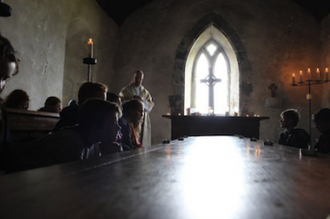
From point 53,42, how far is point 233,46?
4533 millimetres

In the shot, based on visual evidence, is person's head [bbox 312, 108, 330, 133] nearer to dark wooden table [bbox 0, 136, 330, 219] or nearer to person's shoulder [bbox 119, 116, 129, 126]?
person's shoulder [bbox 119, 116, 129, 126]

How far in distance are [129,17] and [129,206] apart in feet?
26.8

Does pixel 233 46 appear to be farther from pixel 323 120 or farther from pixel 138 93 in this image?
pixel 323 120

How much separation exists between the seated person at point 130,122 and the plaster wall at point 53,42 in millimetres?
1870

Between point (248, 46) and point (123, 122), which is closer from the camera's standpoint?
point (123, 122)

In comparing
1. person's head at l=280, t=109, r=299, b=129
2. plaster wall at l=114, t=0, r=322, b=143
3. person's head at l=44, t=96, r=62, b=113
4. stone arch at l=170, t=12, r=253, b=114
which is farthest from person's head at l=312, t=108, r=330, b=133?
stone arch at l=170, t=12, r=253, b=114

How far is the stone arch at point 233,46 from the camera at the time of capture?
7480 mm

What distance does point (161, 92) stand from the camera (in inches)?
301

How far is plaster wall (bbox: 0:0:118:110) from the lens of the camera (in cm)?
422

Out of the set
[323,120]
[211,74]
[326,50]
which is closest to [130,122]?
[323,120]

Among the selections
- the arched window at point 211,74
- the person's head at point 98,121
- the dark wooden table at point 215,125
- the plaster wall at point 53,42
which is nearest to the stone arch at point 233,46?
the arched window at point 211,74

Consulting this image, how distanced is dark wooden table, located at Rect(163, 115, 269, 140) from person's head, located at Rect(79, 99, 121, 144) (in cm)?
339

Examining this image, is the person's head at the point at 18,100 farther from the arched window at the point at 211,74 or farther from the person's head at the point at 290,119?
the arched window at the point at 211,74

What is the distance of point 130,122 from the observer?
10.4 ft
